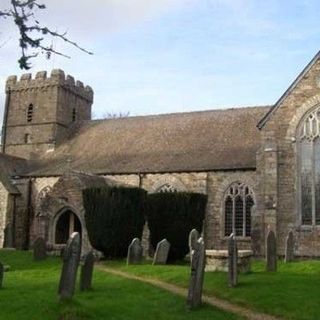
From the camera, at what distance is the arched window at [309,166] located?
25.3m

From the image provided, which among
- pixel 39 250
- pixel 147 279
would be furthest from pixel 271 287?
pixel 39 250

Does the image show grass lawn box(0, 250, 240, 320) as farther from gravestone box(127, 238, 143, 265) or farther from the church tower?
the church tower

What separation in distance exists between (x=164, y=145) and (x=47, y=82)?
11.2 m

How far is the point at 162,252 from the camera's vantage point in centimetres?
2172

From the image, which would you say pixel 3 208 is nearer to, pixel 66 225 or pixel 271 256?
pixel 66 225

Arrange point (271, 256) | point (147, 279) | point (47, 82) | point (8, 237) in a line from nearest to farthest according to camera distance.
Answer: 1. point (147, 279)
2. point (271, 256)
3. point (8, 237)
4. point (47, 82)

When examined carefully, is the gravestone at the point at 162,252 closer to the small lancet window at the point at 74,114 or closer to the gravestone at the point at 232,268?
the gravestone at the point at 232,268

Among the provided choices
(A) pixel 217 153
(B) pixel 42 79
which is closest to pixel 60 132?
(B) pixel 42 79

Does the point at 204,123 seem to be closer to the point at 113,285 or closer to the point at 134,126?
the point at 134,126

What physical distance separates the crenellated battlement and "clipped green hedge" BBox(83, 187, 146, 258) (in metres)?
16.5

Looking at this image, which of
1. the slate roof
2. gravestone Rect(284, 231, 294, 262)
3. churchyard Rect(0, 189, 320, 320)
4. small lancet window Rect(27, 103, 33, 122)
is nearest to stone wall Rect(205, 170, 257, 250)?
the slate roof

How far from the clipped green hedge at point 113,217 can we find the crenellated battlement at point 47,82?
16505 mm

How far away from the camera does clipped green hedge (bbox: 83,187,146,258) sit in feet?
77.3

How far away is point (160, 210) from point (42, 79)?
61.6 feet
